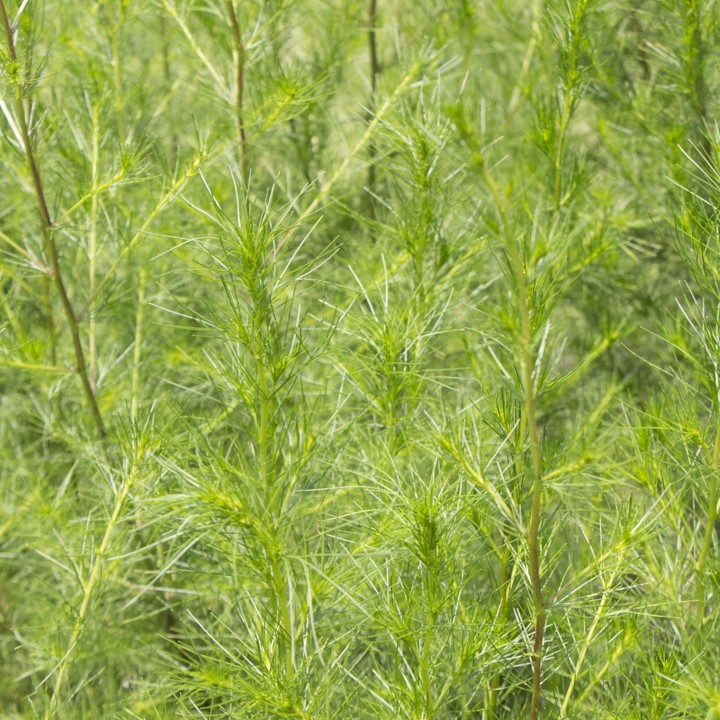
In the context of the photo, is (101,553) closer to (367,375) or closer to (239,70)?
(367,375)

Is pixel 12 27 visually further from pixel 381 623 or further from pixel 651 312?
pixel 651 312

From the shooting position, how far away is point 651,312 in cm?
98

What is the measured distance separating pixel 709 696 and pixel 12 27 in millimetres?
585

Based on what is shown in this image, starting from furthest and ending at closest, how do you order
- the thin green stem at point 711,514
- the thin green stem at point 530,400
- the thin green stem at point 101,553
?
1. the thin green stem at point 101,553
2. the thin green stem at point 711,514
3. the thin green stem at point 530,400

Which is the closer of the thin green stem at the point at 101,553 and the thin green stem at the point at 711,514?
the thin green stem at the point at 711,514

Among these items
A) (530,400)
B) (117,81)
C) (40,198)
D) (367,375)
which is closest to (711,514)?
(530,400)

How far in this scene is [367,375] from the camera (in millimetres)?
683

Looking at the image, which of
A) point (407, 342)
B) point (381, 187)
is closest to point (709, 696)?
point (407, 342)

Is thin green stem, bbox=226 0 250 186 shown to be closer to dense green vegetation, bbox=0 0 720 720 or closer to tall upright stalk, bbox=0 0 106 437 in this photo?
dense green vegetation, bbox=0 0 720 720

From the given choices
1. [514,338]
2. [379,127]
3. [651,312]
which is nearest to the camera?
[514,338]

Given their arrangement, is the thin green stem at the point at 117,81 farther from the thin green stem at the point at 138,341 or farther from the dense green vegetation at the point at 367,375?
the thin green stem at the point at 138,341

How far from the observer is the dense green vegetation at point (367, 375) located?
50 centimetres

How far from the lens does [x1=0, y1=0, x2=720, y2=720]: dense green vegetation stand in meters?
0.50

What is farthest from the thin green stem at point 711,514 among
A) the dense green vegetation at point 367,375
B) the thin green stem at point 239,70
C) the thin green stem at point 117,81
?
the thin green stem at point 117,81
